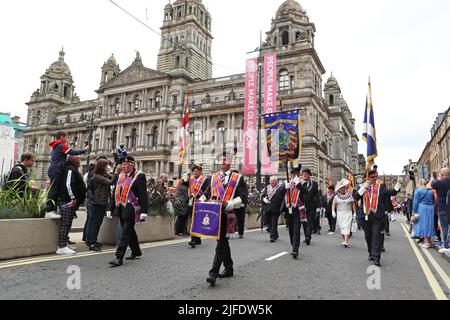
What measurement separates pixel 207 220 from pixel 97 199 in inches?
135

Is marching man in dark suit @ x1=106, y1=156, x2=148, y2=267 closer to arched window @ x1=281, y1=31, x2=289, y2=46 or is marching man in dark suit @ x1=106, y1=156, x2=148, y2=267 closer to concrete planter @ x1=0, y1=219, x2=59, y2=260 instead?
concrete planter @ x1=0, y1=219, x2=59, y2=260

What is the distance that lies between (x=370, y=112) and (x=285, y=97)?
31111 millimetres

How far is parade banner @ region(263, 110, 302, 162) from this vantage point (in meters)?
10.6

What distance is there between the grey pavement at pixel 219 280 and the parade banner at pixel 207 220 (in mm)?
653

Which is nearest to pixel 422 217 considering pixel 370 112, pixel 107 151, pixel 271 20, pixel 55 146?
pixel 370 112

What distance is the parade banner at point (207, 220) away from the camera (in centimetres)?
460

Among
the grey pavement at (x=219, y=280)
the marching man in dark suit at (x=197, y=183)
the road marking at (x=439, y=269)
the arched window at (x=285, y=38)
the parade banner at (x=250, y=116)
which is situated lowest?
the road marking at (x=439, y=269)

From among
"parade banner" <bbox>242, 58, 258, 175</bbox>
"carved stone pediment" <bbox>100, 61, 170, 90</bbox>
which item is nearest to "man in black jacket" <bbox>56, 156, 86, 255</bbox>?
"parade banner" <bbox>242, 58, 258, 175</bbox>

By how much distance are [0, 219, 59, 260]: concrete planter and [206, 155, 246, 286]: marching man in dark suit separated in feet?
11.6

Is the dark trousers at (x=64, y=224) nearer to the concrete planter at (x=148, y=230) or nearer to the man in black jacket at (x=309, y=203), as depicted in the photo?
the concrete planter at (x=148, y=230)

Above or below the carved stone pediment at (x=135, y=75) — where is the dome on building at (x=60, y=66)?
above

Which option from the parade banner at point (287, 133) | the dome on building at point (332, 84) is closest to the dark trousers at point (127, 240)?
the parade banner at point (287, 133)

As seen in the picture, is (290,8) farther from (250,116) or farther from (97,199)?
(97,199)

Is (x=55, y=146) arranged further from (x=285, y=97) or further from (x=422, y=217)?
(x=285, y=97)
